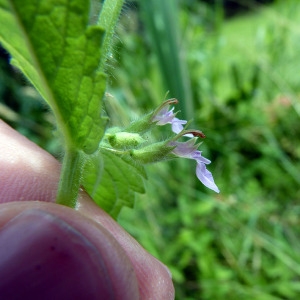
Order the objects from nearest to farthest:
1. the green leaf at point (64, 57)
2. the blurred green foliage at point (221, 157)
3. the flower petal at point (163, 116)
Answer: the green leaf at point (64, 57)
the flower petal at point (163, 116)
the blurred green foliage at point (221, 157)

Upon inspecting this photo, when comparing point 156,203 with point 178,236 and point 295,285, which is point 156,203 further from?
point 295,285

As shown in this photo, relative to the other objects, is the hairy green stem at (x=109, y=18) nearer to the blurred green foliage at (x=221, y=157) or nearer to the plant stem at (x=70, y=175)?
the plant stem at (x=70, y=175)

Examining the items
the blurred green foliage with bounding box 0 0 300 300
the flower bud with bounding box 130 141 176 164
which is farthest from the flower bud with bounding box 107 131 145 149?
the blurred green foliage with bounding box 0 0 300 300

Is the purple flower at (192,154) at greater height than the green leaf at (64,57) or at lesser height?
lesser

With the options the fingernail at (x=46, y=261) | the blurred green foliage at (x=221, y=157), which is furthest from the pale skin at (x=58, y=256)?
the blurred green foliage at (x=221, y=157)

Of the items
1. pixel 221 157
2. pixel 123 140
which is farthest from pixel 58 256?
pixel 221 157

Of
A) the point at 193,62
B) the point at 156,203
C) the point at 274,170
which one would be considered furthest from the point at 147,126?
the point at 193,62

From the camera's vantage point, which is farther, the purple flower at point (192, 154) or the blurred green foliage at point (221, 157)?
the blurred green foliage at point (221, 157)

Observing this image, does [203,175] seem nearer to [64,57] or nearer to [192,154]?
[192,154]
